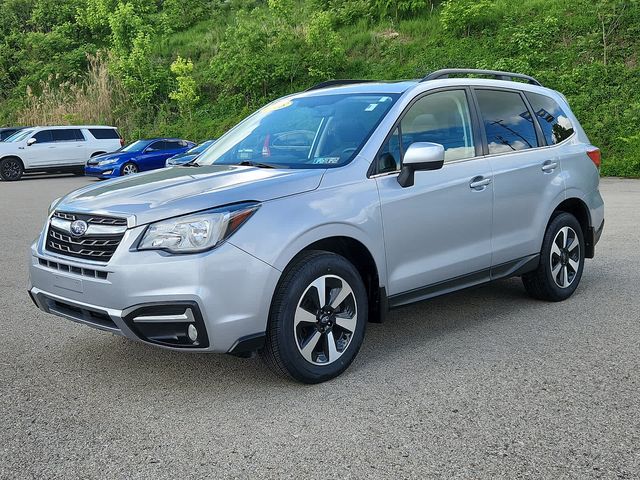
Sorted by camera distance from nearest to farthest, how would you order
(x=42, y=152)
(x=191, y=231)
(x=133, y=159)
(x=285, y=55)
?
(x=191, y=231) → (x=133, y=159) → (x=42, y=152) → (x=285, y=55)

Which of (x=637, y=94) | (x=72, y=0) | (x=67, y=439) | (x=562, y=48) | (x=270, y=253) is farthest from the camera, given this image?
(x=72, y=0)

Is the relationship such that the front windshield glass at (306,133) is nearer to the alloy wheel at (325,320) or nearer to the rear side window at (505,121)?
the alloy wheel at (325,320)

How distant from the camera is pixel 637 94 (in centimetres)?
1944

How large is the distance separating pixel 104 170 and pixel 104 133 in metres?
4.32

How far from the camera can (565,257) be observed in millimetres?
6039

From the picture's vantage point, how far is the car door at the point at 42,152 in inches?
936

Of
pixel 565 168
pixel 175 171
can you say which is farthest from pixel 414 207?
pixel 565 168

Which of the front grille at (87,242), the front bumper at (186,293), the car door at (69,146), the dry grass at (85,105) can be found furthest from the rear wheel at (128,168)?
the front bumper at (186,293)

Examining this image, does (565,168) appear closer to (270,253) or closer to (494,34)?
(270,253)

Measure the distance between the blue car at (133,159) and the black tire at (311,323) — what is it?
1820 cm

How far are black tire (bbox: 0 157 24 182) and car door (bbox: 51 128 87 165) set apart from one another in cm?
128

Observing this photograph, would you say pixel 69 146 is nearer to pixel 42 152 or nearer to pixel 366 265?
pixel 42 152

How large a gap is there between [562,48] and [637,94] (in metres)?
3.62

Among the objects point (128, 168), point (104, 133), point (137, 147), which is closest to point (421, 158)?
point (128, 168)
